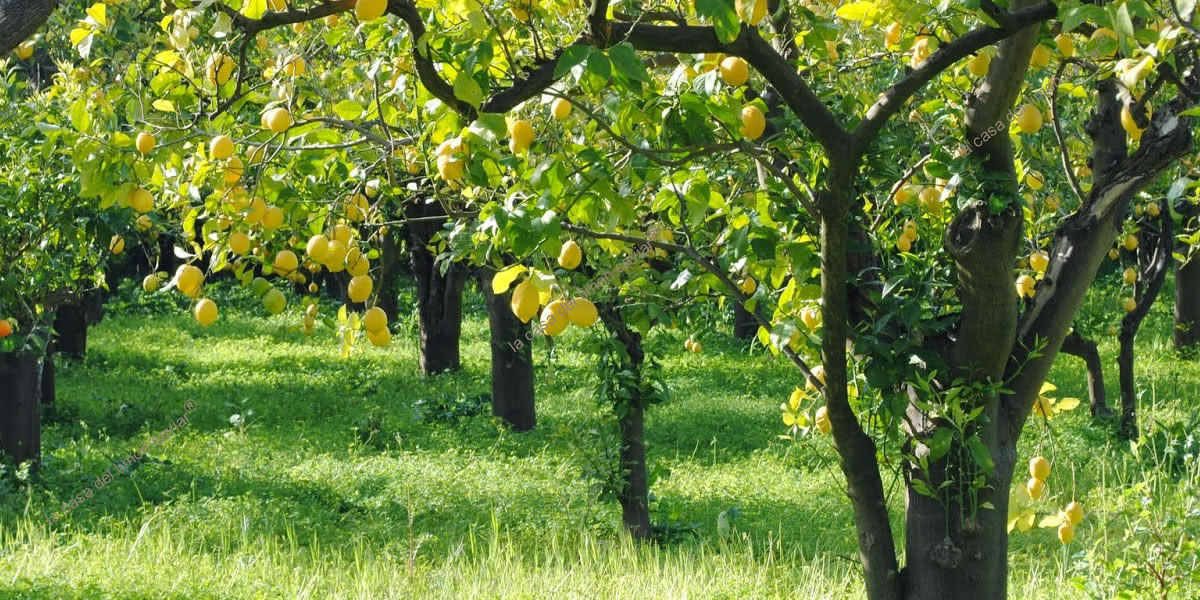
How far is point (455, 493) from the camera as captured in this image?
752 cm

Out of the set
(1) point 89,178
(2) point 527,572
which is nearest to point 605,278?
(1) point 89,178

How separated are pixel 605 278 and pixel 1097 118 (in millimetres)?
1518

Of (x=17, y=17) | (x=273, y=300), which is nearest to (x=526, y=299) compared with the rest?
(x=273, y=300)

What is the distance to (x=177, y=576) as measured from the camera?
4.81 meters

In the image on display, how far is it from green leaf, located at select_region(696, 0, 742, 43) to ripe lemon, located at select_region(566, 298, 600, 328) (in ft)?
1.61

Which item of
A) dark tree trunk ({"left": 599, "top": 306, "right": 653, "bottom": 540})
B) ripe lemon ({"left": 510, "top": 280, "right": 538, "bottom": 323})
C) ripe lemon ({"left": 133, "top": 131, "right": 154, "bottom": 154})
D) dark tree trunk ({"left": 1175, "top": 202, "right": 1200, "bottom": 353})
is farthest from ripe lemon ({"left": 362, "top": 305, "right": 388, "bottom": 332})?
dark tree trunk ({"left": 1175, "top": 202, "right": 1200, "bottom": 353})

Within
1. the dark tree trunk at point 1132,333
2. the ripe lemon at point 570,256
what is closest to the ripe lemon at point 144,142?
the ripe lemon at point 570,256

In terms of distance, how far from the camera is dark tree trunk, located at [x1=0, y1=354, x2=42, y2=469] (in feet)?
25.2

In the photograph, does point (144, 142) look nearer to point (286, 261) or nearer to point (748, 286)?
point (286, 261)

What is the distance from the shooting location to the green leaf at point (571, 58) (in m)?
1.83

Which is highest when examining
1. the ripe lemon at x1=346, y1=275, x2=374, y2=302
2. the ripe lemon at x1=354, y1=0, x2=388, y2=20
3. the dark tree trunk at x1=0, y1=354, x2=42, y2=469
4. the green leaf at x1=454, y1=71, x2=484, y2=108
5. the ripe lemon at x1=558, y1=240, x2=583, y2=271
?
the ripe lemon at x1=354, y1=0, x2=388, y2=20

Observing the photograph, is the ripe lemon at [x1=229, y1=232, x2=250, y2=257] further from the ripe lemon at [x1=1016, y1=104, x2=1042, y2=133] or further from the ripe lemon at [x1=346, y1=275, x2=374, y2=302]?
the ripe lemon at [x1=1016, y1=104, x2=1042, y2=133]

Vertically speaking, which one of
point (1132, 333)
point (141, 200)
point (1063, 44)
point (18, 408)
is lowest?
point (18, 408)

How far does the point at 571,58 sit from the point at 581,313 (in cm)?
41
